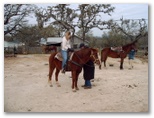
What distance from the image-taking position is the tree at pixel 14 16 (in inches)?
123

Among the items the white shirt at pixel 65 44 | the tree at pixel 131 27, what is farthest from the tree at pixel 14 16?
the tree at pixel 131 27

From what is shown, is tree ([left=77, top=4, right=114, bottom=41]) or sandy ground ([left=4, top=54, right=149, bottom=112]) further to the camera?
tree ([left=77, top=4, right=114, bottom=41])

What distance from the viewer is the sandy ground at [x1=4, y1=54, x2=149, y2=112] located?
2.94 metres

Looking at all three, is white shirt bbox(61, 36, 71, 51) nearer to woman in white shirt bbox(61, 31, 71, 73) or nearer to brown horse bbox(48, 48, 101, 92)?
woman in white shirt bbox(61, 31, 71, 73)

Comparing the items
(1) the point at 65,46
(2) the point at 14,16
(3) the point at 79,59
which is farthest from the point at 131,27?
(2) the point at 14,16

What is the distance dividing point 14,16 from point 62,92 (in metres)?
1.39

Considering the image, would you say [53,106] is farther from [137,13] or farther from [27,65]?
[137,13]

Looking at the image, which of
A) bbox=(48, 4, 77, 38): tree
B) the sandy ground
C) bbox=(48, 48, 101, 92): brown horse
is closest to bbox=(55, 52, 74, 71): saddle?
bbox=(48, 48, 101, 92): brown horse

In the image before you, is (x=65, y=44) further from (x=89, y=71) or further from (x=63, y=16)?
(x=89, y=71)

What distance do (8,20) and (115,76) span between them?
215 centimetres

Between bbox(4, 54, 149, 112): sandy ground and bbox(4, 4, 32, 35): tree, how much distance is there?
45 cm

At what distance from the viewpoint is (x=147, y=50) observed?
320 centimetres

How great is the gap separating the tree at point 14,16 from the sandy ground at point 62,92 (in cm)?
45

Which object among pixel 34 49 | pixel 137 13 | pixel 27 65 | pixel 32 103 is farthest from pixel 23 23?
pixel 137 13
